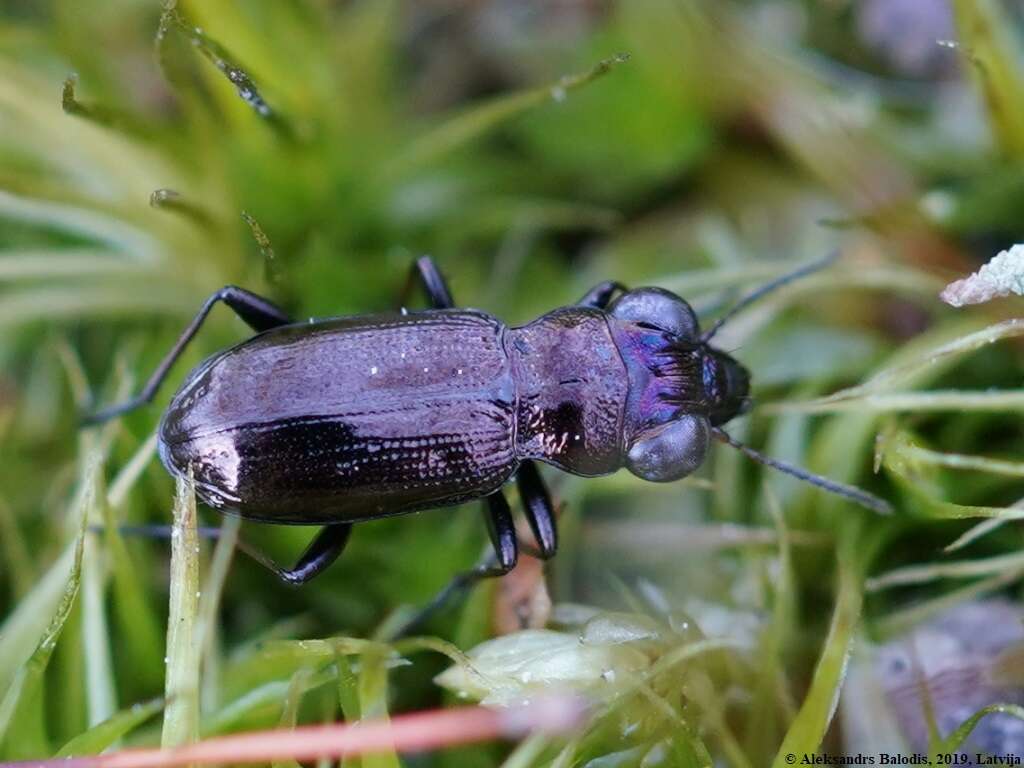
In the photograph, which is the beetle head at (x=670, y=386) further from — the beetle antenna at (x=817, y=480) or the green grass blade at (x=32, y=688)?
the green grass blade at (x=32, y=688)

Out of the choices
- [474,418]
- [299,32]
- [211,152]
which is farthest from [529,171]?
[474,418]

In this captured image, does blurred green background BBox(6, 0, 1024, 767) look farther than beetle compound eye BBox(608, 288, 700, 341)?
No

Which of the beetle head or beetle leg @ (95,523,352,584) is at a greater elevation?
the beetle head

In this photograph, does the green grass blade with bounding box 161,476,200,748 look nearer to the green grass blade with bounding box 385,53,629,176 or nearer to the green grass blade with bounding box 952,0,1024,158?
the green grass blade with bounding box 385,53,629,176

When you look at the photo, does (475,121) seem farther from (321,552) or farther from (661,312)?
(321,552)

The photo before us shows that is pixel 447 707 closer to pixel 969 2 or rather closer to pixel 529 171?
pixel 529 171

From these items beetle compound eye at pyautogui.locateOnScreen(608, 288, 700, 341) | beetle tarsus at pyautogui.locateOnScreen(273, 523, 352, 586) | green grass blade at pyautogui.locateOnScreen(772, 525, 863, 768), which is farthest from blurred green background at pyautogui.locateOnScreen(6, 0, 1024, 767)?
beetle compound eye at pyautogui.locateOnScreen(608, 288, 700, 341)
